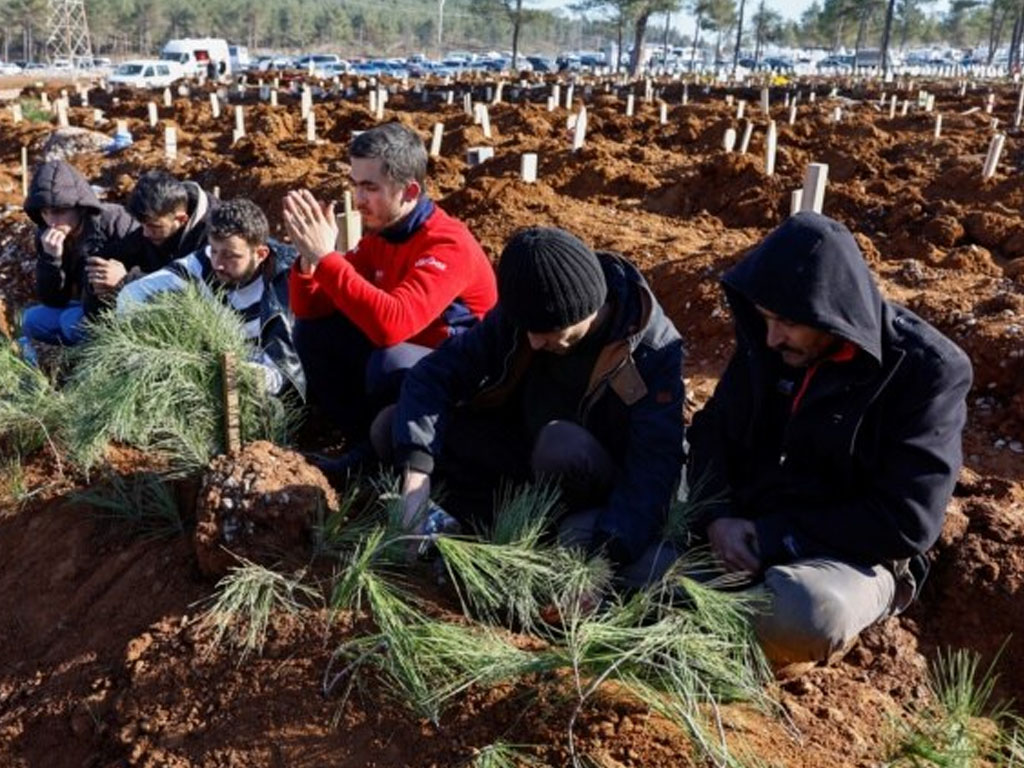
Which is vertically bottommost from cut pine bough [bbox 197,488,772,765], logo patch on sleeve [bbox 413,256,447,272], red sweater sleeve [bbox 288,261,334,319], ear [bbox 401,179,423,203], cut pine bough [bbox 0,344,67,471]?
cut pine bough [bbox 0,344,67,471]

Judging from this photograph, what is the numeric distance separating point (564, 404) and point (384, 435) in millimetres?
586

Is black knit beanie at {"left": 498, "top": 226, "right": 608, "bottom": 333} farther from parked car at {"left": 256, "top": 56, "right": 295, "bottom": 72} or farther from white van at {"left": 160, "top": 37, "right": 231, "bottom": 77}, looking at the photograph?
white van at {"left": 160, "top": 37, "right": 231, "bottom": 77}

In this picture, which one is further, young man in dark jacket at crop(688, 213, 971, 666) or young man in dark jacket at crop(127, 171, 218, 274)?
young man in dark jacket at crop(127, 171, 218, 274)

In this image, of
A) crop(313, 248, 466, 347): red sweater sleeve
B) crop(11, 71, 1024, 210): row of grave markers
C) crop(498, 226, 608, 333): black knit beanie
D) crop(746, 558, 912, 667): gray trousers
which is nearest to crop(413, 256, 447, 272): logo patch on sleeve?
crop(313, 248, 466, 347): red sweater sleeve

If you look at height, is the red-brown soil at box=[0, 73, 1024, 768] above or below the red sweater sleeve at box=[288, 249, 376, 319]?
below

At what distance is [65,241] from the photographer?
15.4ft

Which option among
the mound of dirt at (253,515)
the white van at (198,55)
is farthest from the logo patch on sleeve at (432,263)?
the white van at (198,55)

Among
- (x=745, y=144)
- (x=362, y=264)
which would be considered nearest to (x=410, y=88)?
(x=745, y=144)

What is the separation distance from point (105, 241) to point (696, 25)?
219 ft

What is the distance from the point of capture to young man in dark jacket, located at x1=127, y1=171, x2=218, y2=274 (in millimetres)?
4074

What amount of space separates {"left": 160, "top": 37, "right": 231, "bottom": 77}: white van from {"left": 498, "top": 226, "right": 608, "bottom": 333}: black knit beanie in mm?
37540

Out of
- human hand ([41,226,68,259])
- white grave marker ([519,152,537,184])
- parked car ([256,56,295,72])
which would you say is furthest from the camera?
parked car ([256,56,295,72])

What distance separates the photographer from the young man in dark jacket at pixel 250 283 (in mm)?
3471

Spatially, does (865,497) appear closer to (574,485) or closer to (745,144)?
(574,485)
